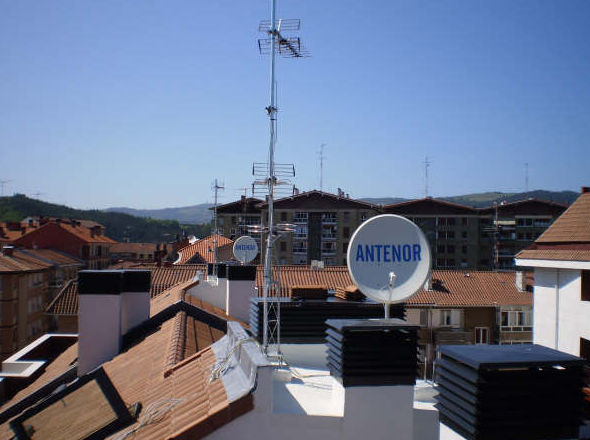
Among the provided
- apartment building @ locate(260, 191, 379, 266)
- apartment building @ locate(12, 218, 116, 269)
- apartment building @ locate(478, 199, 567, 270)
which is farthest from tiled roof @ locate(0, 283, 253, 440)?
apartment building @ locate(478, 199, 567, 270)

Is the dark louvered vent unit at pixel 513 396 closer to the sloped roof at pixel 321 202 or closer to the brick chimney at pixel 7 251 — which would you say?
the brick chimney at pixel 7 251

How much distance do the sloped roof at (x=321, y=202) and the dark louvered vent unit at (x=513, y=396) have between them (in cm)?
6924

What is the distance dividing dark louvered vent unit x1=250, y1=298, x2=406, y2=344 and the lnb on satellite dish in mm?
4081

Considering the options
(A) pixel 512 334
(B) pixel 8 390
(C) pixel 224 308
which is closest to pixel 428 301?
(A) pixel 512 334

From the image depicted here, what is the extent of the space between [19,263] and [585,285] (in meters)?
40.9

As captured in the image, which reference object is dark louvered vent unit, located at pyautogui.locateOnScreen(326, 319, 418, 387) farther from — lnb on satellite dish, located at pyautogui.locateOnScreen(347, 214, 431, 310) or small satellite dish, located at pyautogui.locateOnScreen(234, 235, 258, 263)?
small satellite dish, located at pyautogui.locateOnScreen(234, 235, 258, 263)

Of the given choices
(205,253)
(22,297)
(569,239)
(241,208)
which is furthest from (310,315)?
(241,208)

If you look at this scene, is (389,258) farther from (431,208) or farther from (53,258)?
(431,208)

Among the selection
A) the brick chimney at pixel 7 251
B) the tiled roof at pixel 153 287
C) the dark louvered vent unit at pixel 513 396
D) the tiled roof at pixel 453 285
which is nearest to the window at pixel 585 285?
the dark louvered vent unit at pixel 513 396

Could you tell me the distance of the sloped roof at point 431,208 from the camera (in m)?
80.0

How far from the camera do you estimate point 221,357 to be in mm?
7477

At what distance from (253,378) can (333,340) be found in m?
1.40

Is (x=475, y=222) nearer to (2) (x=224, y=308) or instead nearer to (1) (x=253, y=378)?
(2) (x=224, y=308)

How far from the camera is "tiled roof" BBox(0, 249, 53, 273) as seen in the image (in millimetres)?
41338
